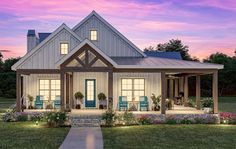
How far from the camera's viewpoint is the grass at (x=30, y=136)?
15336 millimetres

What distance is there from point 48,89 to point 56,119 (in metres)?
7.55

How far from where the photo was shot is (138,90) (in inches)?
1110

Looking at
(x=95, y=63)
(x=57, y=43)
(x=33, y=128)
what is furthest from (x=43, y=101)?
(x=33, y=128)

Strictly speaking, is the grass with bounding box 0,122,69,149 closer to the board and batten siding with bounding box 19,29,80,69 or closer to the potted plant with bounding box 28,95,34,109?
the potted plant with bounding box 28,95,34,109

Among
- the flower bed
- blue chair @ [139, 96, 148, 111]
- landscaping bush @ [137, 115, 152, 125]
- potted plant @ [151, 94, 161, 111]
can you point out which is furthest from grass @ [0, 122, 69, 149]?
the flower bed

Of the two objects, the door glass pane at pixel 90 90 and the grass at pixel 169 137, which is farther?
the door glass pane at pixel 90 90

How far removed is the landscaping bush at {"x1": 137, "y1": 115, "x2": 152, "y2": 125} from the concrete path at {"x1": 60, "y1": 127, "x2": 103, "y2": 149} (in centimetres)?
294

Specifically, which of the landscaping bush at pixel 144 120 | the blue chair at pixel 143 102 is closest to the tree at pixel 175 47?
the blue chair at pixel 143 102

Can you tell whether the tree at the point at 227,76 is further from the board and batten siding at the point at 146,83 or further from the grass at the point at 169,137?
the grass at the point at 169,137

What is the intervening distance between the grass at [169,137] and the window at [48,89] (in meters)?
9.12

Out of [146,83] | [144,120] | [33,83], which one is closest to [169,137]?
[144,120]

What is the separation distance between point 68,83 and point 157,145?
14.4 m

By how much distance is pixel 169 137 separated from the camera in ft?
57.1

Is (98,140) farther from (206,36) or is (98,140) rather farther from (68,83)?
(206,36)
